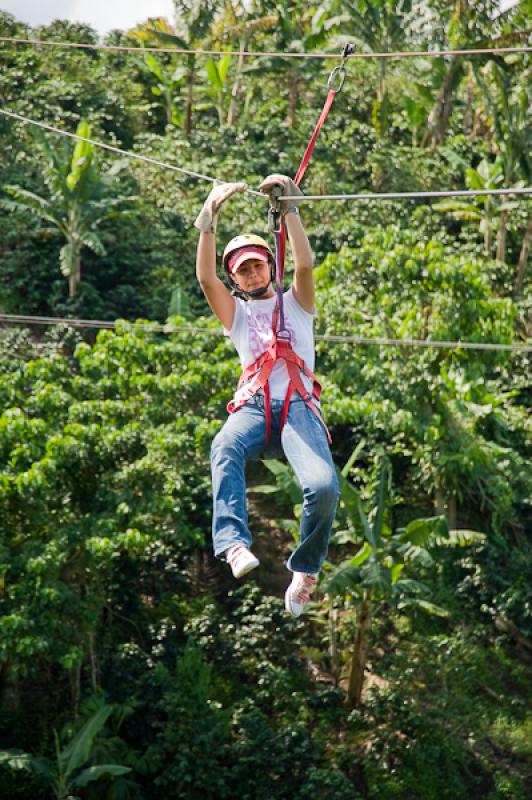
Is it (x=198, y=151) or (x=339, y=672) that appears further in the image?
(x=198, y=151)

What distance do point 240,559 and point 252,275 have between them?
113cm

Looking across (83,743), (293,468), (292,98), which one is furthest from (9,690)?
(292,98)

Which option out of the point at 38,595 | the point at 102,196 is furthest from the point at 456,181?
the point at 38,595

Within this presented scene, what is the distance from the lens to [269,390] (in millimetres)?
4301

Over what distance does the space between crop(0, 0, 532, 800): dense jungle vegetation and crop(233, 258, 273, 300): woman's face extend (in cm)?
575

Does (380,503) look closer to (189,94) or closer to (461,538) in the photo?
(461,538)

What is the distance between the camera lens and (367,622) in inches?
461

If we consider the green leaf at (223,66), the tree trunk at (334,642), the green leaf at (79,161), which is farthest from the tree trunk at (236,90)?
the tree trunk at (334,642)

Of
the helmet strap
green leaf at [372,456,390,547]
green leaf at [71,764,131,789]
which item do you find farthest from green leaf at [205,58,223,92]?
the helmet strap

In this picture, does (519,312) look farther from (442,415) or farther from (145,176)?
(145,176)

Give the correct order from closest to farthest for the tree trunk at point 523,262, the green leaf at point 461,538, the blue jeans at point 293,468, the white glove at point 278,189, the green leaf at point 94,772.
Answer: the blue jeans at point 293,468 < the white glove at point 278,189 < the green leaf at point 94,772 < the green leaf at point 461,538 < the tree trunk at point 523,262

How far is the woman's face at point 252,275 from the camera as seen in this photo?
14.5 ft

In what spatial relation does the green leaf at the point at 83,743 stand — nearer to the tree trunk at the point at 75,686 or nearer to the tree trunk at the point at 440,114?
the tree trunk at the point at 75,686

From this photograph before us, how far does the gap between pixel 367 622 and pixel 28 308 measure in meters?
7.55
